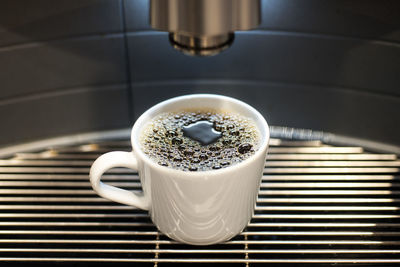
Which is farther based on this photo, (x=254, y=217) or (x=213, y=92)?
(x=213, y=92)

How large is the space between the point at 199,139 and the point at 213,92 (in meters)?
0.15

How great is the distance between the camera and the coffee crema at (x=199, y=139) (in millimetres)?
459

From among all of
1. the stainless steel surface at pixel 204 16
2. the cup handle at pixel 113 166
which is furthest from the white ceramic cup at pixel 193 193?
the stainless steel surface at pixel 204 16

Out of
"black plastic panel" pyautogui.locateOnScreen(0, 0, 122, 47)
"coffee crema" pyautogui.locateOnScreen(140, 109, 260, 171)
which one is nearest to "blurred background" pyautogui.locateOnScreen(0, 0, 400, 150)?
"black plastic panel" pyautogui.locateOnScreen(0, 0, 122, 47)

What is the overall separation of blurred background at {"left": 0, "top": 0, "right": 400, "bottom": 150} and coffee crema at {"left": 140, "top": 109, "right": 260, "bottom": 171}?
0.34 feet

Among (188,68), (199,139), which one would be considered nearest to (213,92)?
(188,68)

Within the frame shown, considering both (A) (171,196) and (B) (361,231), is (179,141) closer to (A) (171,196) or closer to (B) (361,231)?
(A) (171,196)

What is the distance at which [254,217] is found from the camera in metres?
0.50

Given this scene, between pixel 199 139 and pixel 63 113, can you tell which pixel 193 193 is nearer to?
pixel 199 139

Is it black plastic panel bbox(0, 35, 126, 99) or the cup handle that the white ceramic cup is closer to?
the cup handle

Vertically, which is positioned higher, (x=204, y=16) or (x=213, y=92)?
(x=204, y=16)

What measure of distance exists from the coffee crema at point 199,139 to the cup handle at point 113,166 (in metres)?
0.02

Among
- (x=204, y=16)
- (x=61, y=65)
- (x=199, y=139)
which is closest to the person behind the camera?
(x=204, y=16)

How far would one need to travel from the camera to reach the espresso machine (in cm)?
48
